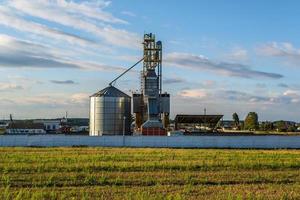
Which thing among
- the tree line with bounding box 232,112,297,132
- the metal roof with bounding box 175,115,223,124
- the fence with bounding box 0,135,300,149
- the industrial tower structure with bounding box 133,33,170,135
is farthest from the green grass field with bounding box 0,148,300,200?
the tree line with bounding box 232,112,297,132

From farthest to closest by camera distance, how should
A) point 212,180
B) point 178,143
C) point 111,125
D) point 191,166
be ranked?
point 111,125
point 178,143
point 191,166
point 212,180

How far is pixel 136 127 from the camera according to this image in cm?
6812

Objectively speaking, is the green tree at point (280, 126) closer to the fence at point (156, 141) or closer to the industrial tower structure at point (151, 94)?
the industrial tower structure at point (151, 94)

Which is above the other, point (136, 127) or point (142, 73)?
point (142, 73)

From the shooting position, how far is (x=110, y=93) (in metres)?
65.7

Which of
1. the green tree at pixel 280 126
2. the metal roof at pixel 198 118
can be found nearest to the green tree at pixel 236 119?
the green tree at pixel 280 126

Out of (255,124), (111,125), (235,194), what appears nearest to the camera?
(235,194)

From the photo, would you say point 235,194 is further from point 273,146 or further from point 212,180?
point 273,146

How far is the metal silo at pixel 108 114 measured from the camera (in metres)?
64.7

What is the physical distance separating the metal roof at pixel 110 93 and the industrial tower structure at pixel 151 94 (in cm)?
209

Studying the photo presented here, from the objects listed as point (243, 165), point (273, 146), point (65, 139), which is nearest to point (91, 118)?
point (65, 139)

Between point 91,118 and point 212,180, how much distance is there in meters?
46.5

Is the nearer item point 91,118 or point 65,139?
point 65,139

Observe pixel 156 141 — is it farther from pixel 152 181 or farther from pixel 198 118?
pixel 152 181
